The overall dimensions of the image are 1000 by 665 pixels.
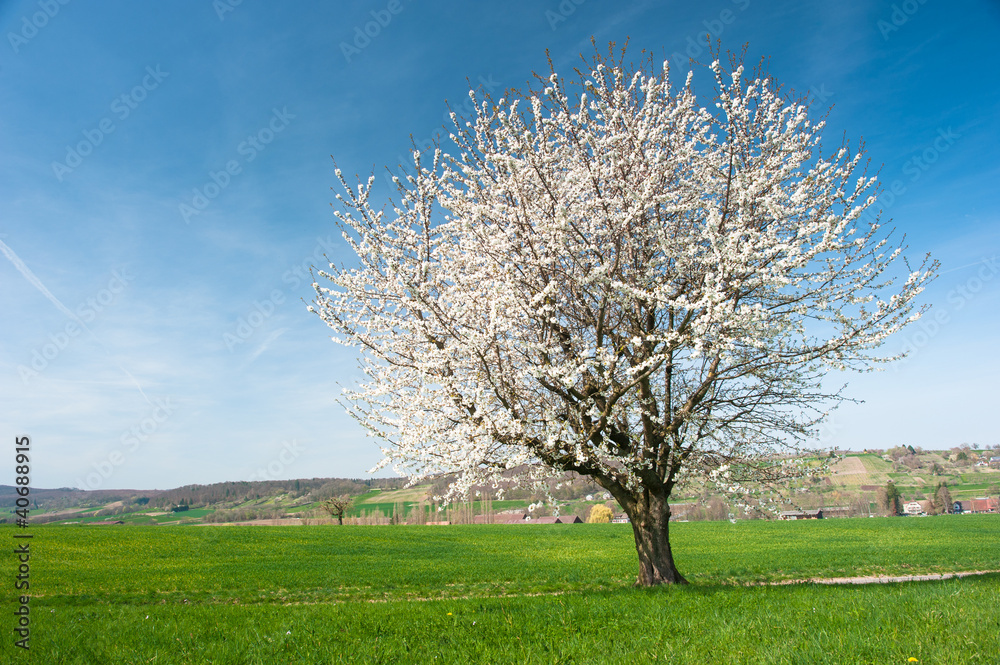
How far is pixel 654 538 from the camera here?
10211 mm

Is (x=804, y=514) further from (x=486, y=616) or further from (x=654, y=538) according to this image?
(x=486, y=616)

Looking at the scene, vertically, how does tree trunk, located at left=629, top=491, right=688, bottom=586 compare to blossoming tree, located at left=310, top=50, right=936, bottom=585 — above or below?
below

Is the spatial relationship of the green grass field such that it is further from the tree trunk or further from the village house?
the village house

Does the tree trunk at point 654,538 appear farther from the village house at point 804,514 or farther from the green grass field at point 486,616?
the village house at point 804,514

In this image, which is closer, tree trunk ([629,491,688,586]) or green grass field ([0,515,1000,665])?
green grass field ([0,515,1000,665])

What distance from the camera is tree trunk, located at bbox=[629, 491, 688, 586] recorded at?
10125mm

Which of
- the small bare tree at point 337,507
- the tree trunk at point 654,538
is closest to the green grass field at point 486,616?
the tree trunk at point 654,538

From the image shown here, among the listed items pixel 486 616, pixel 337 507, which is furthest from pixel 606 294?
pixel 337 507

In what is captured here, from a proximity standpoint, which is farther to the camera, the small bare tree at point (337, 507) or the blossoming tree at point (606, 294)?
the small bare tree at point (337, 507)

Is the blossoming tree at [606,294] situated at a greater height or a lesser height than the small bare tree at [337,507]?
greater

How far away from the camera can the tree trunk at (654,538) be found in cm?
1012

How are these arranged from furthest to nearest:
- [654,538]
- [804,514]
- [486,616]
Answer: [804,514]
[654,538]
[486,616]

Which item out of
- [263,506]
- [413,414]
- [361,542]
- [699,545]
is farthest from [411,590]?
[263,506]

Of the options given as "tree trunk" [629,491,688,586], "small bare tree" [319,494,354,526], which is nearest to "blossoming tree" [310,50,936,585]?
"tree trunk" [629,491,688,586]
